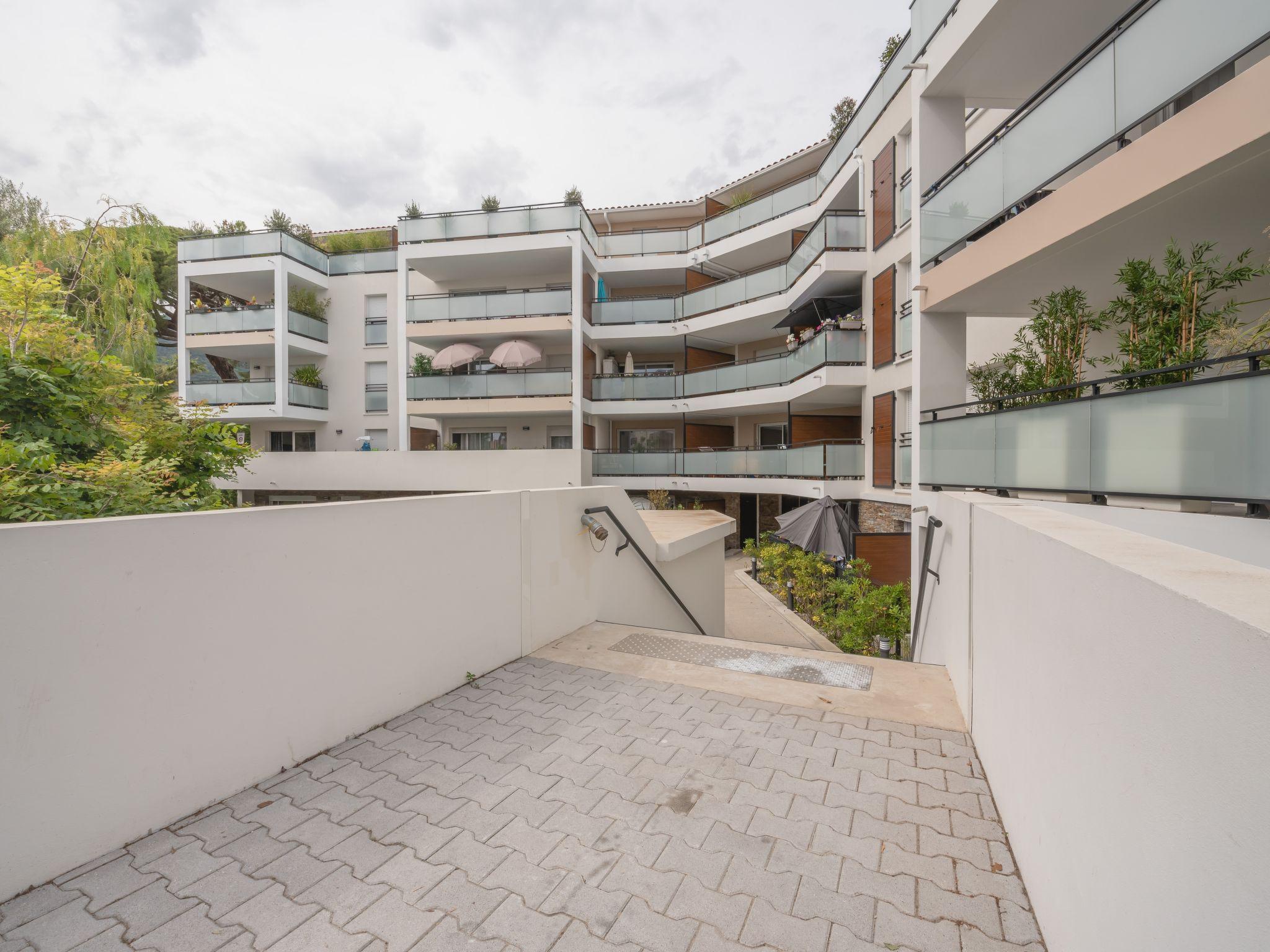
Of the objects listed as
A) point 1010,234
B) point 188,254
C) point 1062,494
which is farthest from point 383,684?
point 188,254

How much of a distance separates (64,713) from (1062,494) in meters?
7.25

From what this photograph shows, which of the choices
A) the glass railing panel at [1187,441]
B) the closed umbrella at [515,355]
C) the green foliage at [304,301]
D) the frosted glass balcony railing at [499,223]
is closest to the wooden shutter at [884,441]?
the glass railing panel at [1187,441]

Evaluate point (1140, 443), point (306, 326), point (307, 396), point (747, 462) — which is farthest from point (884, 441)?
point (306, 326)

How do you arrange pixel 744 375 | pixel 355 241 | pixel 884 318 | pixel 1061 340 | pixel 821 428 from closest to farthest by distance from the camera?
pixel 1061 340 → pixel 884 318 → pixel 821 428 → pixel 744 375 → pixel 355 241

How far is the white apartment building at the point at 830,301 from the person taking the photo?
4754mm

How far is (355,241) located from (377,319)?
5105 mm

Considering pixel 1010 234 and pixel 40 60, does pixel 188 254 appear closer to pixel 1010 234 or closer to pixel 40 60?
pixel 40 60

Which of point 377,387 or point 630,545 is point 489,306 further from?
point 630,545

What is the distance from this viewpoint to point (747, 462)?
18.1 meters

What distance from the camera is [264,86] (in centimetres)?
885

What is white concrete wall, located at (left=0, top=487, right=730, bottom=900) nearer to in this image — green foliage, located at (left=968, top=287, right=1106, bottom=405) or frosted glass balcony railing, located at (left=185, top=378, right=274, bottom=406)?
green foliage, located at (left=968, top=287, right=1106, bottom=405)

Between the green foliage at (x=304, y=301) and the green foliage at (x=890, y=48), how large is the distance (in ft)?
71.7

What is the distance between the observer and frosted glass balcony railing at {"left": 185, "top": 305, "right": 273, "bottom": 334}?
21.6m

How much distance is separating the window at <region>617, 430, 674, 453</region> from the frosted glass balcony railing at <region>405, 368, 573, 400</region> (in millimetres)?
4371
